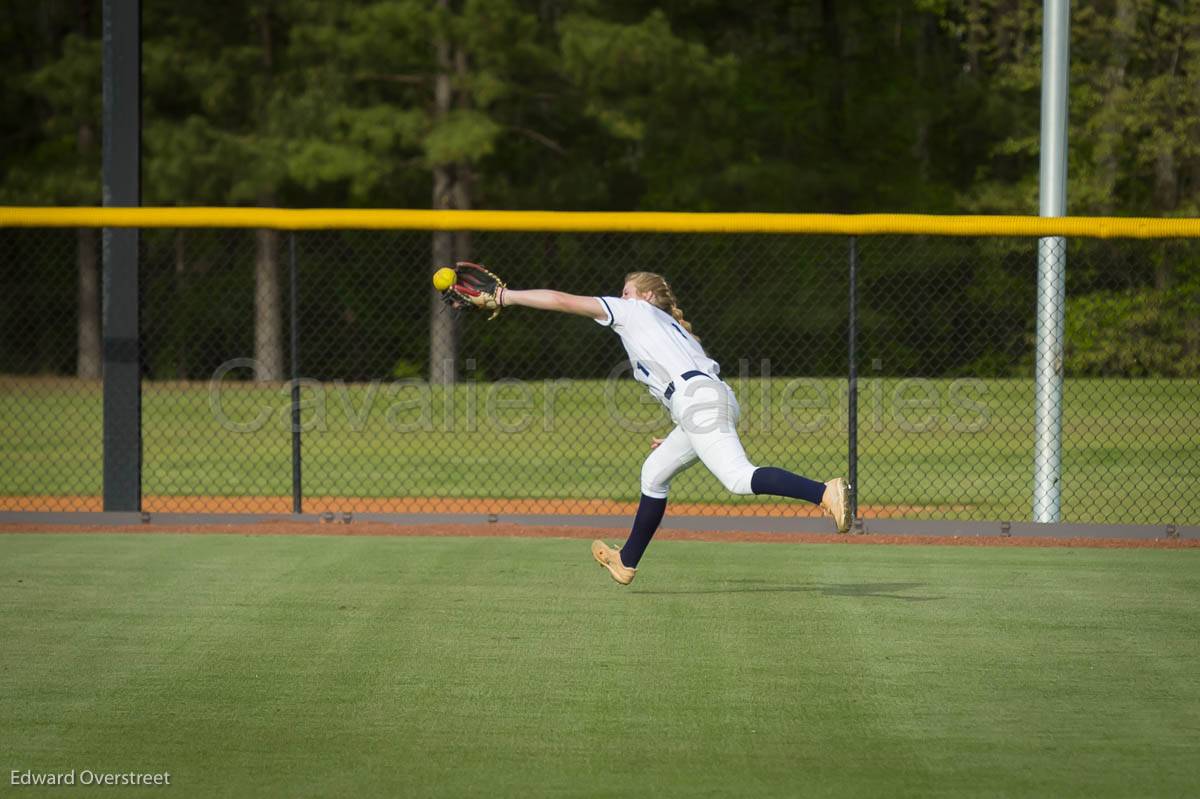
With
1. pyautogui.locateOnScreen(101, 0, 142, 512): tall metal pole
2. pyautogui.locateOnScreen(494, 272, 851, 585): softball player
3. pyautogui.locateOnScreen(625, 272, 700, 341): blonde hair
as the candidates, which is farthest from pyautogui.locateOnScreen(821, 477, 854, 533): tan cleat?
pyautogui.locateOnScreen(101, 0, 142, 512): tall metal pole

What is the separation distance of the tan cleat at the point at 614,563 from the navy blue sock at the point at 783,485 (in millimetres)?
919

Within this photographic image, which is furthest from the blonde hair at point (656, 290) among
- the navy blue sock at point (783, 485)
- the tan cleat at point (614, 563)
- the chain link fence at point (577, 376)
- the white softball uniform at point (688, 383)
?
the chain link fence at point (577, 376)

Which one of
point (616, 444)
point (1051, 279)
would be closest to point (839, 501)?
point (1051, 279)

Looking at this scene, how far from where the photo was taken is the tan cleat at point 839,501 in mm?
7113

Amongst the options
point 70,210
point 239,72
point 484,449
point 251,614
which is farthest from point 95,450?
point 239,72

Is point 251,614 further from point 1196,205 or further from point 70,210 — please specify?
point 1196,205

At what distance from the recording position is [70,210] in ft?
34.5

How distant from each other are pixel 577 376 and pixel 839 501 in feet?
67.7

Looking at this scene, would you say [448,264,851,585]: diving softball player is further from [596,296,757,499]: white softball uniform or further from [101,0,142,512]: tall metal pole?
[101,0,142,512]: tall metal pole

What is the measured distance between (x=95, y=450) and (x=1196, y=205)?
1833 cm

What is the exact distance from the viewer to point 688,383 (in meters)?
7.29

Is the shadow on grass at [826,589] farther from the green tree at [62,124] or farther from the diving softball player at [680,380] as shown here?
the green tree at [62,124]

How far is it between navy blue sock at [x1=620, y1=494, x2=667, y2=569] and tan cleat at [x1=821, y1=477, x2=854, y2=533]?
92cm

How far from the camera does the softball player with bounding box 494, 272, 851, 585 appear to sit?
714 cm
